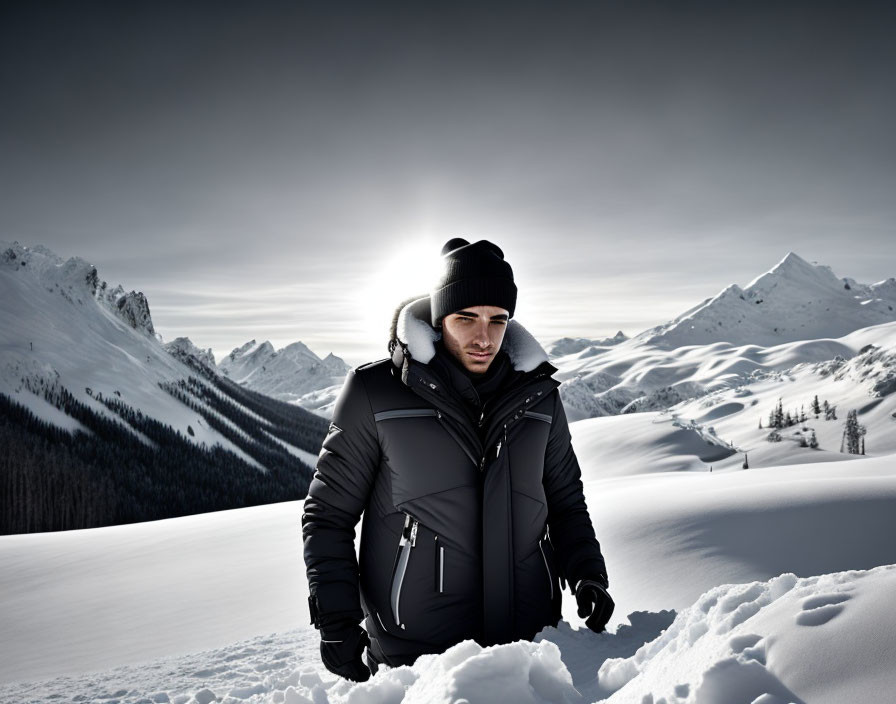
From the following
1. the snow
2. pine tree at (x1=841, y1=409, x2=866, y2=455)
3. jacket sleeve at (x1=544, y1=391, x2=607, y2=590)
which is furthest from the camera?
pine tree at (x1=841, y1=409, x2=866, y2=455)

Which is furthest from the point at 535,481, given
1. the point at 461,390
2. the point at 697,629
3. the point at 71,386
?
the point at 71,386

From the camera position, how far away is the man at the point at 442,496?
256cm

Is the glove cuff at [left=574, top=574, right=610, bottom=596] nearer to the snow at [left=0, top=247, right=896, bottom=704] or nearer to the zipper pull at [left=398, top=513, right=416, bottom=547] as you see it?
the snow at [left=0, top=247, right=896, bottom=704]

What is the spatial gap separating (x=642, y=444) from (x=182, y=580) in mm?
32003

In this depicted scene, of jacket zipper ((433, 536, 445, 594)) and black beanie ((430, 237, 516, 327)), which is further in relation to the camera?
black beanie ((430, 237, 516, 327))

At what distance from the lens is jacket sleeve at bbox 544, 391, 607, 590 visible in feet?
9.48

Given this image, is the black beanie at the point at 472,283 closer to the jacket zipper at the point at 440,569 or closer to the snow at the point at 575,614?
the jacket zipper at the point at 440,569

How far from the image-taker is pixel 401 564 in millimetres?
2547

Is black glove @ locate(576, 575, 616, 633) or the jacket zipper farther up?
the jacket zipper

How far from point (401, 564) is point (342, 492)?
0.44m

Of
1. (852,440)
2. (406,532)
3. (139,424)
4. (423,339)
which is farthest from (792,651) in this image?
(139,424)

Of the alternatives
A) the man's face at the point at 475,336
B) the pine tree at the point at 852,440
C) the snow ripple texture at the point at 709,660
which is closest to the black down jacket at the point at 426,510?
the man's face at the point at 475,336

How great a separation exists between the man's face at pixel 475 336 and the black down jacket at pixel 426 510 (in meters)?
0.14

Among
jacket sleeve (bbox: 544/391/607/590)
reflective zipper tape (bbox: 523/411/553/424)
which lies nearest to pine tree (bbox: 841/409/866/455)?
jacket sleeve (bbox: 544/391/607/590)
